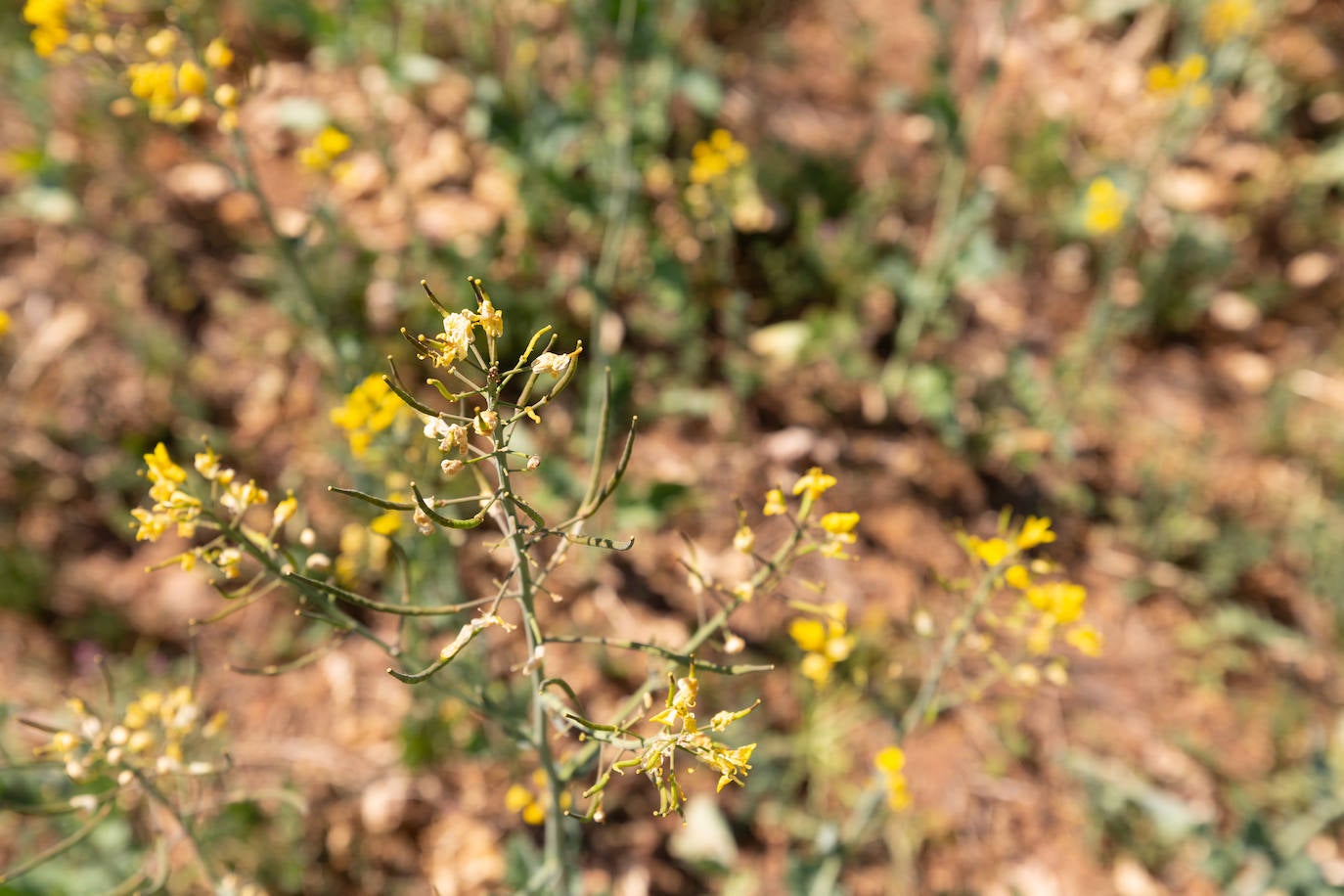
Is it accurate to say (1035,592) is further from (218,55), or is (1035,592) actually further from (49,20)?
(49,20)

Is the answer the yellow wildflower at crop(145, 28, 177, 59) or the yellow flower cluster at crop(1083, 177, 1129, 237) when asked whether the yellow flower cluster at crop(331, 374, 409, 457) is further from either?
the yellow flower cluster at crop(1083, 177, 1129, 237)

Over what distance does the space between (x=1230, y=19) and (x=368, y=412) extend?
137 inches

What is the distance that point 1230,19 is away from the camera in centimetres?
337

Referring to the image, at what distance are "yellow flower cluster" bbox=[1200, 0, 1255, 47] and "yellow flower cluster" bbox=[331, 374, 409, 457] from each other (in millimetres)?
3356

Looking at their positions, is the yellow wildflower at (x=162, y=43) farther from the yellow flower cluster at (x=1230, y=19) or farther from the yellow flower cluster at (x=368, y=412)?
the yellow flower cluster at (x=1230, y=19)

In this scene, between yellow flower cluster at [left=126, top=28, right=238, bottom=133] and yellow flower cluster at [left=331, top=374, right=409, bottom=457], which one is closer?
yellow flower cluster at [left=331, top=374, right=409, bottom=457]

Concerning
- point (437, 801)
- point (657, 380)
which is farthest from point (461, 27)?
point (437, 801)

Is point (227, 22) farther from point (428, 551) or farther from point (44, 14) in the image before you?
point (428, 551)

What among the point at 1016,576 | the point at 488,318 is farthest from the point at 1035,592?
the point at 488,318

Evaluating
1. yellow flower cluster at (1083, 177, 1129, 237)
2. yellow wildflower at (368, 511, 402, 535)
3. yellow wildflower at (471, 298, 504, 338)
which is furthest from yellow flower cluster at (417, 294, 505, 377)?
yellow flower cluster at (1083, 177, 1129, 237)

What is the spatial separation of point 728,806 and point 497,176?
9.18ft

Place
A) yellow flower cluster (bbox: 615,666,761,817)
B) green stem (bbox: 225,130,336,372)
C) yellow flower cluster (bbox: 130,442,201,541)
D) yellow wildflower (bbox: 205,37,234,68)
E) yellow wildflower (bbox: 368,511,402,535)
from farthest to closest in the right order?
green stem (bbox: 225,130,336,372), yellow wildflower (bbox: 205,37,234,68), yellow wildflower (bbox: 368,511,402,535), yellow flower cluster (bbox: 130,442,201,541), yellow flower cluster (bbox: 615,666,761,817)

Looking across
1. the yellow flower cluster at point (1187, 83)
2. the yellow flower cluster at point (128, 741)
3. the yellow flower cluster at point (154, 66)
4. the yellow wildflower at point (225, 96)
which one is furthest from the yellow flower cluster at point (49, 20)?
the yellow flower cluster at point (1187, 83)

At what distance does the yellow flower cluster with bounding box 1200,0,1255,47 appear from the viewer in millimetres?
3305
